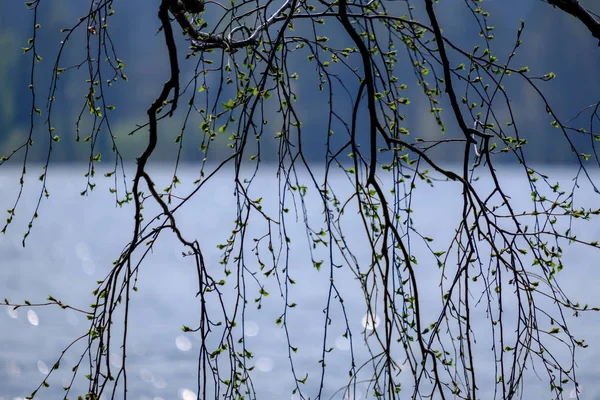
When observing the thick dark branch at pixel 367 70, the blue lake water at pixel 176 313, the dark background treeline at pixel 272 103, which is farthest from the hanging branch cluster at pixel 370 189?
the dark background treeline at pixel 272 103

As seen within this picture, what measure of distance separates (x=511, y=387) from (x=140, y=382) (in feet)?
10.1

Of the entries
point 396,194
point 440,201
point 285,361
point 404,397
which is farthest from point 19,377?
point 440,201

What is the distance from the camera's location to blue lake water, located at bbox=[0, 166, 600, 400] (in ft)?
14.1

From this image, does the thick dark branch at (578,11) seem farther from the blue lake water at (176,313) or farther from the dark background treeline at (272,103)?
→ the dark background treeline at (272,103)

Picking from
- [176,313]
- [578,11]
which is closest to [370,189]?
[578,11]

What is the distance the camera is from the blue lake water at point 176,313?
14.1 feet

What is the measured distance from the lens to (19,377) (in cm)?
430

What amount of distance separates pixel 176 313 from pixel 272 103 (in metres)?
20.3

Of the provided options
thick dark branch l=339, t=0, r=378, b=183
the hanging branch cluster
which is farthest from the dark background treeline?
thick dark branch l=339, t=0, r=378, b=183

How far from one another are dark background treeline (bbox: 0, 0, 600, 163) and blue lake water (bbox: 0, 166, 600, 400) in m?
16.6

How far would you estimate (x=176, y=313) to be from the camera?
5.89 metres

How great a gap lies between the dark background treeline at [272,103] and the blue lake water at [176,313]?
1663 centimetres

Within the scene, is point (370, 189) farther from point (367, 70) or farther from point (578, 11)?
point (578, 11)

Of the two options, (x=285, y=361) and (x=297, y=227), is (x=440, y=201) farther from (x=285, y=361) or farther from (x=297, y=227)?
(x=285, y=361)
